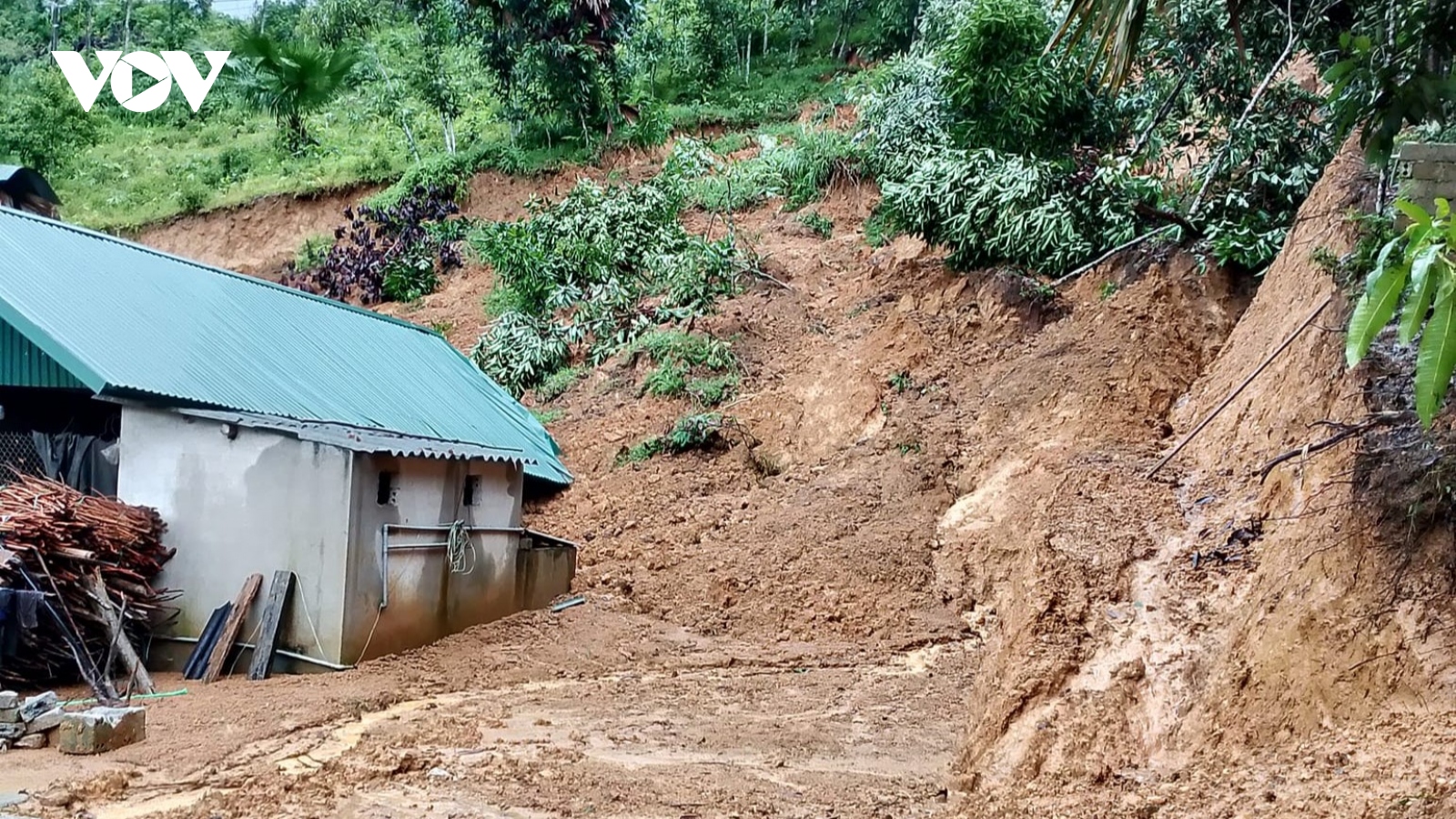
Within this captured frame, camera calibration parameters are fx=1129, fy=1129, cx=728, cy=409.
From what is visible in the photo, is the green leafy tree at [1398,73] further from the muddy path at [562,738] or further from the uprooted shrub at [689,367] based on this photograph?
the uprooted shrub at [689,367]

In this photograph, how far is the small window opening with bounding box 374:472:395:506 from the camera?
10633mm

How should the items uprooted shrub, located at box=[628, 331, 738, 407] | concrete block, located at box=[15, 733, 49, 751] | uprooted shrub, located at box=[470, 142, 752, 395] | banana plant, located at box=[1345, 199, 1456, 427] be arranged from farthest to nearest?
uprooted shrub, located at box=[470, 142, 752, 395], uprooted shrub, located at box=[628, 331, 738, 407], concrete block, located at box=[15, 733, 49, 751], banana plant, located at box=[1345, 199, 1456, 427]

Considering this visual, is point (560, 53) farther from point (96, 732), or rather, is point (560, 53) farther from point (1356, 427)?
point (1356, 427)

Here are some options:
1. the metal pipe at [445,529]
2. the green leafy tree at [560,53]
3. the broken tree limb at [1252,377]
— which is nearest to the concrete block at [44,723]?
the metal pipe at [445,529]

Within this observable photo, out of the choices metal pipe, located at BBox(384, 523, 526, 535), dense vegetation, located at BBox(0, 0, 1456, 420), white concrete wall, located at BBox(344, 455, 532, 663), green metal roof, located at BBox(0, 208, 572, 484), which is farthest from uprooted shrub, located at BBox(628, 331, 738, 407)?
metal pipe, located at BBox(384, 523, 526, 535)

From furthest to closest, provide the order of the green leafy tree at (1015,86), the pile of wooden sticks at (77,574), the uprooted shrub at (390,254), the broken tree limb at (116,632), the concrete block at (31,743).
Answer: the uprooted shrub at (390,254)
the green leafy tree at (1015,86)
the broken tree limb at (116,632)
the pile of wooden sticks at (77,574)
the concrete block at (31,743)

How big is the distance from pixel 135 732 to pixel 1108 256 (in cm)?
1245

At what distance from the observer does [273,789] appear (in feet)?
21.1

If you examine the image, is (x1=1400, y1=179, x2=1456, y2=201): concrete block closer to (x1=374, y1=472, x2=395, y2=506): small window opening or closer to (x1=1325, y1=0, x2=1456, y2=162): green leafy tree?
(x1=1325, y1=0, x2=1456, y2=162): green leafy tree

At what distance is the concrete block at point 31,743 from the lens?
7250mm

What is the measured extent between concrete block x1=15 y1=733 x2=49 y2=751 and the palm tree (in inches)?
1026

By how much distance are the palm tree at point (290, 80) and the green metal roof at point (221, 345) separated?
16460 millimetres

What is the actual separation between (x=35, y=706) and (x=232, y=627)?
2.42 metres

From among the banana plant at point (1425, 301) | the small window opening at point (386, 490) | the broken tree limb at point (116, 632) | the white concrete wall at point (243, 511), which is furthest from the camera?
the small window opening at point (386, 490)
